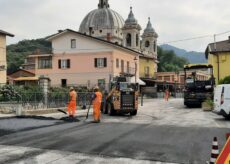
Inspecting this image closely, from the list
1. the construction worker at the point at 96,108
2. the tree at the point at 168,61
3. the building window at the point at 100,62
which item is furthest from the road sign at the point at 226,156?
the tree at the point at 168,61

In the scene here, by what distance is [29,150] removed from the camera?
35.1 ft

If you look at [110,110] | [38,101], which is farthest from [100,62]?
[110,110]

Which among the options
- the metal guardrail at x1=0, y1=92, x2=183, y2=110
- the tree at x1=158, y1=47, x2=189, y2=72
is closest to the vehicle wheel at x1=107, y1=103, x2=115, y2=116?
the metal guardrail at x1=0, y1=92, x2=183, y2=110

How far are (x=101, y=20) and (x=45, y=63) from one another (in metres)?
37.0

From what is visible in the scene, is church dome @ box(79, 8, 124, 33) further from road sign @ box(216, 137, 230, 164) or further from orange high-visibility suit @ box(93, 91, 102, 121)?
road sign @ box(216, 137, 230, 164)

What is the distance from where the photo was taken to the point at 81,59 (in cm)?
6031

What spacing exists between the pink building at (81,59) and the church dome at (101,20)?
35.1m

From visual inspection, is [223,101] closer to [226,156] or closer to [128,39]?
[226,156]

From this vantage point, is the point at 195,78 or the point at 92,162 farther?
the point at 195,78

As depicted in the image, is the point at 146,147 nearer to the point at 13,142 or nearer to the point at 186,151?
the point at 186,151

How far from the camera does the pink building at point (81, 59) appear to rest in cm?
5919

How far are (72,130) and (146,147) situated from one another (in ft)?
15.9

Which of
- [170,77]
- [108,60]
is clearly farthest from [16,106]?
[170,77]

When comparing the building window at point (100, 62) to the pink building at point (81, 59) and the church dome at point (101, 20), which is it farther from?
the church dome at point (101, 20)
